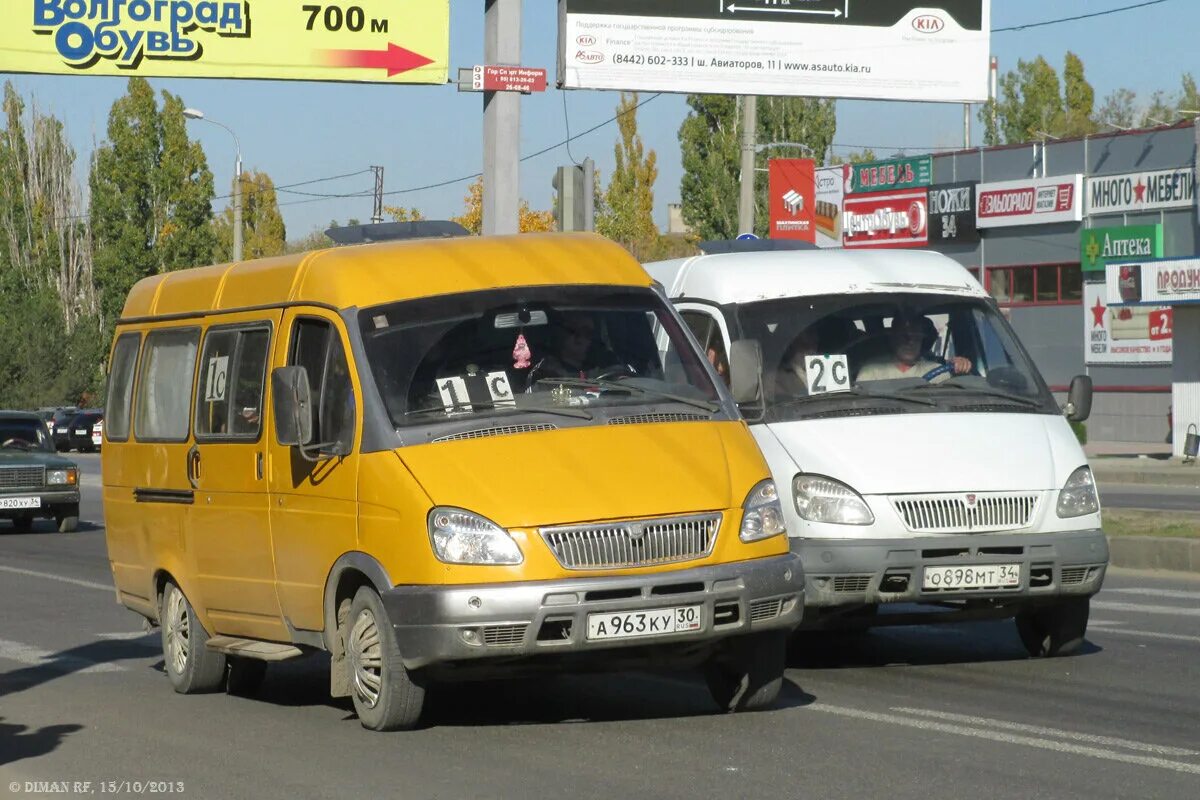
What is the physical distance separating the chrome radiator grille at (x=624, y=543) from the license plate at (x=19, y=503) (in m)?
21.0

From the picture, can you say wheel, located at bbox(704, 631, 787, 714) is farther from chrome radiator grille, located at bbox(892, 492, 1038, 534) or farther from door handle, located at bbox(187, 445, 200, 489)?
door handle, located at bbox(187, 445, 200, 489)

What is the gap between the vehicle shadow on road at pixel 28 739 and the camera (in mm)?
8156

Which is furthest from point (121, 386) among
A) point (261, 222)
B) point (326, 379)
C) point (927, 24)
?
point (261, 222)

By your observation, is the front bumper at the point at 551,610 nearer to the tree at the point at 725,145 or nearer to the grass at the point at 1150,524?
the grass at the point at 1150,524

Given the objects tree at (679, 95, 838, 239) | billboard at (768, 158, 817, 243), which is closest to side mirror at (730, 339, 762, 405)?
billboard at (768, 158, 817, 243)

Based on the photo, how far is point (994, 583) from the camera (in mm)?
9508

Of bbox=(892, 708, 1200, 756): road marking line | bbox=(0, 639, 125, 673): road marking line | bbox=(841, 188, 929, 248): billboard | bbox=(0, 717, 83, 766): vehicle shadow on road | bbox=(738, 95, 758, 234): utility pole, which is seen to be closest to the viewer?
bbox=(892, 708, 1200, 756): road marking line

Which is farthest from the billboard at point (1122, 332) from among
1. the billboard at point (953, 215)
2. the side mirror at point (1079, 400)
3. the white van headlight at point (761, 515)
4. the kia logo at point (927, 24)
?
the white van headlight at point (761, 515)

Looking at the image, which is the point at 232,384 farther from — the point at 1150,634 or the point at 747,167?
the point at 747,167

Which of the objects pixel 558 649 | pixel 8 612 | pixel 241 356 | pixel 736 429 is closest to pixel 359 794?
pixel 558 649

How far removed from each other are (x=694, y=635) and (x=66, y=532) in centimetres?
2160

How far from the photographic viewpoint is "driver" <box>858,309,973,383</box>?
1040 centimetres

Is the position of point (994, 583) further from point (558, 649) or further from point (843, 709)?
point (558, 649)

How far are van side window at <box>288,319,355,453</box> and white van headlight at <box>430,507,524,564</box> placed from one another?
90 centimetres
